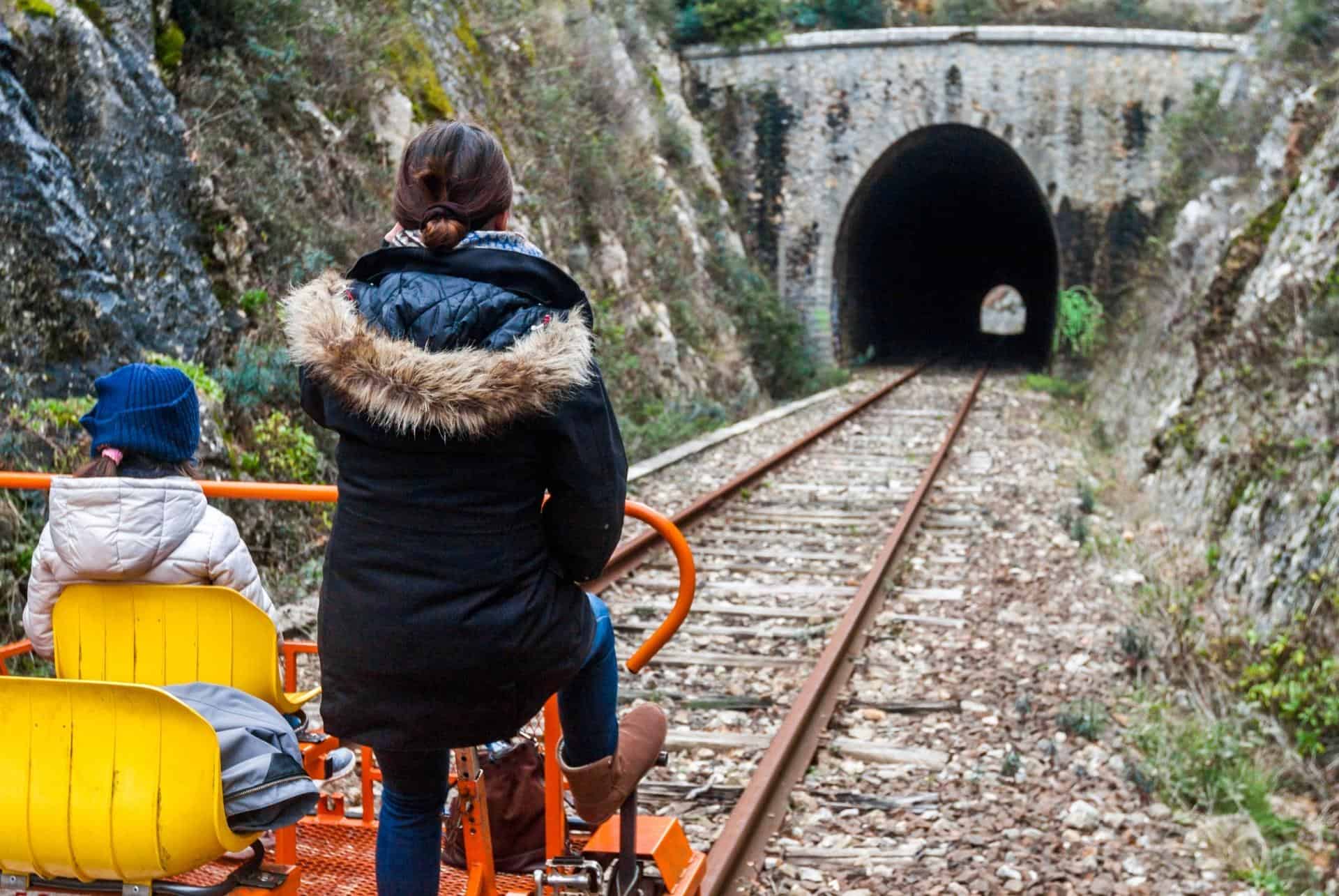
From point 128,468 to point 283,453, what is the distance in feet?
15.7

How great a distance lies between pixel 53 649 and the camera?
9.05 ft

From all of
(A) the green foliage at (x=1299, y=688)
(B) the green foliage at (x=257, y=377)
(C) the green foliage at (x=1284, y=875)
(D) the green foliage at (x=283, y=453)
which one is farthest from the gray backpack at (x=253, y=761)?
(B) the green foliage at (x=257, y=377)

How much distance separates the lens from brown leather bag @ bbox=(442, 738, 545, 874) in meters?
2.90

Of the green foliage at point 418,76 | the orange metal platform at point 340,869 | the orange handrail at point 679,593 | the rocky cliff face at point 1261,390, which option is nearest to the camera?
the orange handrail at point 679,593

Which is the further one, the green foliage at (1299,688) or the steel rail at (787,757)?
the green foliage at (1299,688)

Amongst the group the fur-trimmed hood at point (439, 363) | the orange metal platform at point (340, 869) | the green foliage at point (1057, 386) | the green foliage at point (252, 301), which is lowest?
the green foliage at point (1057, 386)

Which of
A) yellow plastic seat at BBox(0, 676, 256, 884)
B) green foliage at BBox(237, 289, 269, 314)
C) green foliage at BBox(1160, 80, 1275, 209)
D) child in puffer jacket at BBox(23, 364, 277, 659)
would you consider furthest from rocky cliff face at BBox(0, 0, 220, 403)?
green foliage at BBox(1160, 80, 1275, 209)

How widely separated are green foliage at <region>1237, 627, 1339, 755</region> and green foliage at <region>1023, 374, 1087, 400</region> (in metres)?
14.4

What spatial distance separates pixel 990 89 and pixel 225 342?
686 inches

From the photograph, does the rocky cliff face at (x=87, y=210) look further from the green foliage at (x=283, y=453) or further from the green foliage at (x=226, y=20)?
the green foliage at (x=226, y=20)

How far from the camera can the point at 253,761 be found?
7.72ft

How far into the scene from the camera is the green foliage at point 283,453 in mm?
7199

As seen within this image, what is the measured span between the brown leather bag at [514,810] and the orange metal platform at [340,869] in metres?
0.05

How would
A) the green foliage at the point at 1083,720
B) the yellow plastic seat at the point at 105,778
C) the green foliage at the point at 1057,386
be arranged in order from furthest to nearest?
the green foliage at the point at 1057,386, the green foliage at the point at 1083,720, the yellow plastic seat at the point at 105,778
